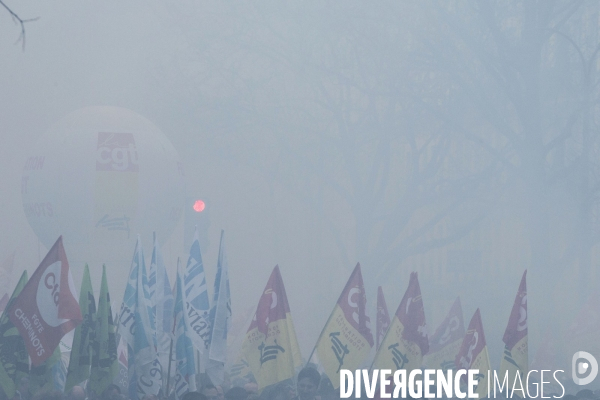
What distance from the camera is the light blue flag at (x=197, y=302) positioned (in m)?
9.11

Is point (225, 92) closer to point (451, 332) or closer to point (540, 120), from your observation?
point (540, 120)

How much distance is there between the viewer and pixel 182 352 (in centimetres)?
859

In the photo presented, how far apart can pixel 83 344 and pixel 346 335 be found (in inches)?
103

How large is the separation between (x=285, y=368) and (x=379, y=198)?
13.4 meters

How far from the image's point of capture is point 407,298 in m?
9.02

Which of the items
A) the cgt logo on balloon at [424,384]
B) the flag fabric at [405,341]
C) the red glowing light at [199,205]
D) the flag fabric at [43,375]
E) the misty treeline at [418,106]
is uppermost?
the misty treeline at [418,106]

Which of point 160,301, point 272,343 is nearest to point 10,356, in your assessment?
point 160,301

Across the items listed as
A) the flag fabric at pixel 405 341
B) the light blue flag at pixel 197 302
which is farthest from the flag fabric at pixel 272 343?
the flag fabric at pixel 405 341

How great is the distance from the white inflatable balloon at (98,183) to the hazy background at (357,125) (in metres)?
0.91

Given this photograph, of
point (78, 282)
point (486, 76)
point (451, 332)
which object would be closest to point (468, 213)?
point (486, 76)

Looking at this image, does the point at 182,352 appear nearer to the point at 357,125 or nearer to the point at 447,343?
the point at 447,343

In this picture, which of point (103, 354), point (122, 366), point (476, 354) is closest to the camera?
point (103, 354)

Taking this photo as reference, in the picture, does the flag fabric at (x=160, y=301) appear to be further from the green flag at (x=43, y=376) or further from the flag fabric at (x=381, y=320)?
the flag fabric at (x=381, y=320)

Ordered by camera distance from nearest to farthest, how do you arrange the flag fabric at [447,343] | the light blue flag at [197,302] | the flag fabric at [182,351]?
1. the flag fabric at [182,351]
2. the light blue flag at [197,302]
3. the flag fabric at [447,343]
